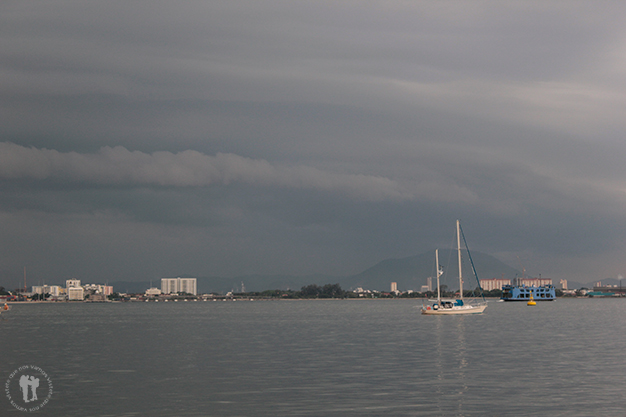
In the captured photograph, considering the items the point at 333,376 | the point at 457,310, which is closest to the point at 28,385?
the point at 333,376

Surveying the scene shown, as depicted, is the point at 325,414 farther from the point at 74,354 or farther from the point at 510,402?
the point at 74,354

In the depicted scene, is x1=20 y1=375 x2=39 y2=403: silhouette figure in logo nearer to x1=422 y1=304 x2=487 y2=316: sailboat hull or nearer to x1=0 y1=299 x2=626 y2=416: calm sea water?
x1=0 y1=299 x2=626 y2=416: calm sea water

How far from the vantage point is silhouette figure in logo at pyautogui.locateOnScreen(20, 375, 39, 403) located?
42088mm

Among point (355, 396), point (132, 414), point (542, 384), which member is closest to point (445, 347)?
point (542, 384)

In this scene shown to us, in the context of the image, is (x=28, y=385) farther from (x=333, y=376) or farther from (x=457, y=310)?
(x=457, y=310)

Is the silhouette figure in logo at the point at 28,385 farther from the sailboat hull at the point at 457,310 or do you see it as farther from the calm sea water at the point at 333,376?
the sailboat hull at the point at 457,310

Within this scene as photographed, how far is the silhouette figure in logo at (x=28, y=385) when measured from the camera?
42088 millimetres

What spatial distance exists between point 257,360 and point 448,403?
28207mm

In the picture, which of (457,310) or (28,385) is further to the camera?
(457,310)

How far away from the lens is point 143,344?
8556cm

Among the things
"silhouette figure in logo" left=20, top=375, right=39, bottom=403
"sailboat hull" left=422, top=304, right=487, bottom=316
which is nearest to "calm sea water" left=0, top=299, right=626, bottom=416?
"silhouette figure in logo" left=20, top=375, right=39, bottom=403

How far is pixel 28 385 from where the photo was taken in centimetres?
4812

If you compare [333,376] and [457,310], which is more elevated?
[333,376]

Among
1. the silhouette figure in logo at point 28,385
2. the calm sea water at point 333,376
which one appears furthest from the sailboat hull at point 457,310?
the silhouette figure in logo at point 28,385
